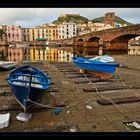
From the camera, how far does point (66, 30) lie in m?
84.2

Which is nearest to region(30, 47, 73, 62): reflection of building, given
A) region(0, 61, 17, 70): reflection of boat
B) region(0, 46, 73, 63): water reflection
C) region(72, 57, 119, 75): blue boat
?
region(0, 46, 73, 63): water reflection

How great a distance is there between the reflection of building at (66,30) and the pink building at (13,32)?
54.0 ft

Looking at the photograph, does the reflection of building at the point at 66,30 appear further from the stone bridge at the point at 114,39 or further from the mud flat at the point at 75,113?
the mud flat at the point at 75,113

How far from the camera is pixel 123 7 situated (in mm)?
1132

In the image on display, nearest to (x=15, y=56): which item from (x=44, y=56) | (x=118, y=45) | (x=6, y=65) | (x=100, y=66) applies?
(x=44, y=56)

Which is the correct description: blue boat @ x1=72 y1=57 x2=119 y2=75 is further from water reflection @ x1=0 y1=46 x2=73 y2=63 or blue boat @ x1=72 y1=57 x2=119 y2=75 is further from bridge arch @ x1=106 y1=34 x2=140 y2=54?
bridge arch @ x1=106 y1=34 x2=140 y2=54

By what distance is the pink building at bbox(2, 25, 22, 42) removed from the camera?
84562 mm

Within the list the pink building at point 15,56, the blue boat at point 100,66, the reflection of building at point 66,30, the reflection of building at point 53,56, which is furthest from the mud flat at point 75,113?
the reflection of building at point 66,30

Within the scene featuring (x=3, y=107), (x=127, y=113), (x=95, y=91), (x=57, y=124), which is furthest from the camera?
(x=95, y=91)

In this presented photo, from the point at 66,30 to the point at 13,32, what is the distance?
21.3 m

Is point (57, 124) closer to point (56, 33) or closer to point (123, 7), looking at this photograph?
point (123, 7)
